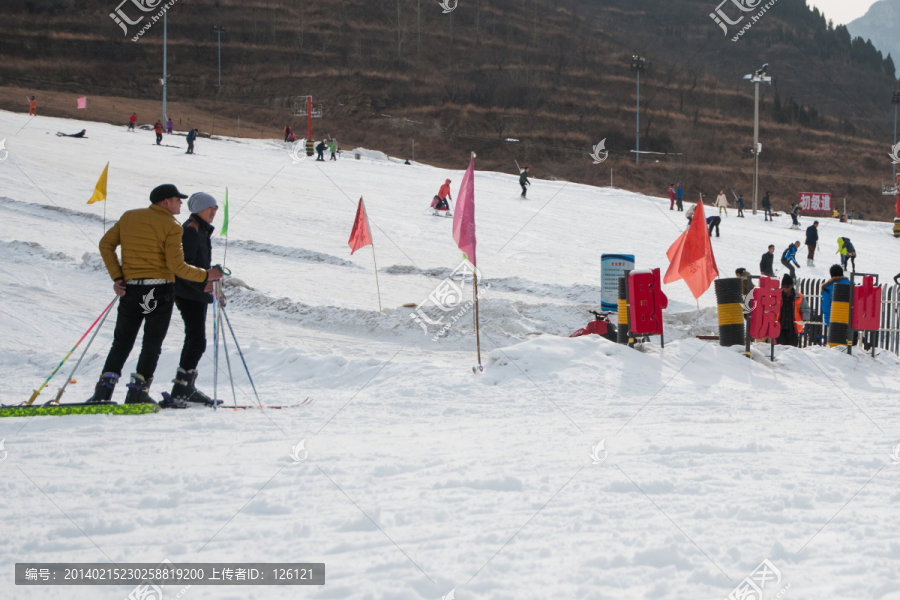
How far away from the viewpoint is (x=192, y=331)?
550 cm

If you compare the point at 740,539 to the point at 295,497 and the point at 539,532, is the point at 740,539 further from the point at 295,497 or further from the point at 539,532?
the point at 295,497

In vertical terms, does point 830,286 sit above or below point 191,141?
below

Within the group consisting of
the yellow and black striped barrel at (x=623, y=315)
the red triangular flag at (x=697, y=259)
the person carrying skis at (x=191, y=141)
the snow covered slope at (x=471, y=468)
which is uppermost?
the person carrying skis at (x=191, y=141)

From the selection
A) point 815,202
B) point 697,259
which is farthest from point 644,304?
point 815,202

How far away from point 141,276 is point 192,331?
657 mm

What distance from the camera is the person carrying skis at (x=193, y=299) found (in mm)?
5375

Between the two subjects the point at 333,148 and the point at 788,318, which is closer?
the point at 788,318

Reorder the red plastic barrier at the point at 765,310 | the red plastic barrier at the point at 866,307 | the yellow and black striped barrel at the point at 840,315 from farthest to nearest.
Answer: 1. the red plastic barrier at the point at 866,307
2. the yellow and black striped barrel at the point at 840,315
3. the red plastic barrier at the point at 765,310

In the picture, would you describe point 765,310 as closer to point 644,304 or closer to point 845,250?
point 644,304

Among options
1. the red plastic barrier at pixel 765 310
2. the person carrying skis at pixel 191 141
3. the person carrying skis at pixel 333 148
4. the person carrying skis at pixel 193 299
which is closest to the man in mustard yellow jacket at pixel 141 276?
the person carrying skis at pixel 193 299

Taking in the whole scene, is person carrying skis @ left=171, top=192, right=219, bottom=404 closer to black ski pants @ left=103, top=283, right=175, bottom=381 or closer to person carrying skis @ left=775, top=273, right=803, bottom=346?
black ski pants @ left=103, top=283, right=175, bottom=381

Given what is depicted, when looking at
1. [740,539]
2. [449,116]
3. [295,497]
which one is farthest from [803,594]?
[449,116]

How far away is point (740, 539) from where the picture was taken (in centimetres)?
307

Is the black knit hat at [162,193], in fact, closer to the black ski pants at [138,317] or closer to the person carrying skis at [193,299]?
the person carrying skis at [193,299]
